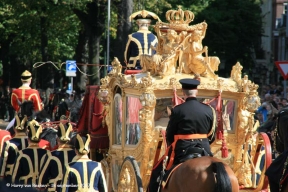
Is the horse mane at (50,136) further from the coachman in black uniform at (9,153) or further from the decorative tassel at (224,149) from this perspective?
the decorative tassel at (224,149)

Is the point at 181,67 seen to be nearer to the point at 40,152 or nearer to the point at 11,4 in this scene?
the point at 40,152

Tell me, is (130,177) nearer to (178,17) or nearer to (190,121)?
(190,121)

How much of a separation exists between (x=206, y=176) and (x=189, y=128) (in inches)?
46.9

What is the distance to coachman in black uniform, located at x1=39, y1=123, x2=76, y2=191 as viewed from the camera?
12.9 meters

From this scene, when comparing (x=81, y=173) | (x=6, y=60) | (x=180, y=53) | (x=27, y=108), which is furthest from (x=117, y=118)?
(x=6, y=60)

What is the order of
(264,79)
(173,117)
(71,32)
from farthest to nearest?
(264,79) < (71,32) < (173,117)

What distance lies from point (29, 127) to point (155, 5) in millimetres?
22459

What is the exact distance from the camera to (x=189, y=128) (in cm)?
1112

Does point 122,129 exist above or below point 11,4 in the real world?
below

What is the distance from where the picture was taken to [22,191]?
23.5 feet

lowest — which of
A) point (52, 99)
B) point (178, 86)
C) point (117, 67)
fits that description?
point (52, 99)

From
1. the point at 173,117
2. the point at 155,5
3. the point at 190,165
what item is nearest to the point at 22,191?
the point at 190,165

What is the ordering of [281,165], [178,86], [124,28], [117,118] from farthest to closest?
[124,28]
[117,118]
[178,86]
[281,165]

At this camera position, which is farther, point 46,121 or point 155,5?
point 155,5
